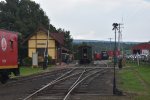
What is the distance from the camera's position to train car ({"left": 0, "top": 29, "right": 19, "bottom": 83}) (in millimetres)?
34375

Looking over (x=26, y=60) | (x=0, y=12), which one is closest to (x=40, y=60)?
(x=26, y=60)

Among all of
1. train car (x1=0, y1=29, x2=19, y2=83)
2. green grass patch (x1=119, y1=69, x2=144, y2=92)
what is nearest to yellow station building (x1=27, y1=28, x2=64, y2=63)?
green grass patch (x1=119, y1=69, x2=144, y2=92)

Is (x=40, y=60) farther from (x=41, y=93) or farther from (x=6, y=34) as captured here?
(x=41, y=93)

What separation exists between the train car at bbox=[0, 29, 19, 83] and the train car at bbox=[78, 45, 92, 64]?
59517 millimetres

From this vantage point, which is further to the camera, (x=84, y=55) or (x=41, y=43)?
(x=84, y=55)

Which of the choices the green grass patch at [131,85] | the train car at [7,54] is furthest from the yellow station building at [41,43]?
the train car at [7,54]

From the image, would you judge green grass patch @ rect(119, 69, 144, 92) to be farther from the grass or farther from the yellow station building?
the yellow station building

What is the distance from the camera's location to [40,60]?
84.8 meters

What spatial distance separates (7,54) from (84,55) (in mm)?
62695

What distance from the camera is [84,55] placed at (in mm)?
98000

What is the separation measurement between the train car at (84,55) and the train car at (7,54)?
59.5m

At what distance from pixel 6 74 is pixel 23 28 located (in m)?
74.5

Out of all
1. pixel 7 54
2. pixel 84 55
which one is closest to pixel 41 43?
pixel 84 55

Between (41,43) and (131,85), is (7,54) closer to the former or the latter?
(131,85)
